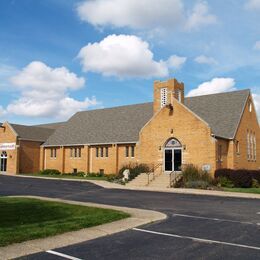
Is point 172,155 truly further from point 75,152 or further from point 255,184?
point 75,152

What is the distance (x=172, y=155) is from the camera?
32188mm

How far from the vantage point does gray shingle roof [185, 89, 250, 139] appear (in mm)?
33156

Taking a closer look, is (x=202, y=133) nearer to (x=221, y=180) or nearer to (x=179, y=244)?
(x=221, y=180)

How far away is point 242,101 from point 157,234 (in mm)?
28165

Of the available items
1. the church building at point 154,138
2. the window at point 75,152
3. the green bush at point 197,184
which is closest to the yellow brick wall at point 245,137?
the church building at point 154,138

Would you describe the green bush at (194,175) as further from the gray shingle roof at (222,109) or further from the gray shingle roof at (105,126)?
the gray shingle roof at (105,126)

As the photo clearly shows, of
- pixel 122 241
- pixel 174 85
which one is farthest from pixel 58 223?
pixel 174 85

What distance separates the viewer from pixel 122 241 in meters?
9.26

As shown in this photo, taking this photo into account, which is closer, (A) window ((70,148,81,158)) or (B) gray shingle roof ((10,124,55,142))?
(A) window ((70,148,81,158))

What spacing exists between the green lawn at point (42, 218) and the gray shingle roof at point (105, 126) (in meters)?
23.9

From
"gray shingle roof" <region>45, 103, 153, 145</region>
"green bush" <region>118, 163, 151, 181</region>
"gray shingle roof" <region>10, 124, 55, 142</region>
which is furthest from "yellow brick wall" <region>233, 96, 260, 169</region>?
"gray shingle roof" <region>10, 124, 55, 142</region>

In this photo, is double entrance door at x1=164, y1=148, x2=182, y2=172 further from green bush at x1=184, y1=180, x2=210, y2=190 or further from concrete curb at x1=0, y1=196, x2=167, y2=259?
concrete curb at x1=0, y1=196, x2=167, y2=259

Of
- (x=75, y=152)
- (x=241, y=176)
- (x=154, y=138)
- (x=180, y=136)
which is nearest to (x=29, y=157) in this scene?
(x=75, y=152)

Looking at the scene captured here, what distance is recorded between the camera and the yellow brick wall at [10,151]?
152ft
